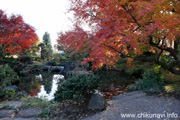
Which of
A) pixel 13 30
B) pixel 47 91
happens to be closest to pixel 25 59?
pixel 13 30

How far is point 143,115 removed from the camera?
297cm

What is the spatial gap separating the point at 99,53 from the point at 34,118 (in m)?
2.43

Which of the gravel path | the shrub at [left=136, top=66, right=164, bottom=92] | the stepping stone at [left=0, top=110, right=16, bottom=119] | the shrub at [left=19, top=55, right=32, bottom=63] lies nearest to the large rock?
the gravel path

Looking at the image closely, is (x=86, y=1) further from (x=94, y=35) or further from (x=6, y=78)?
(x=6, y=78)

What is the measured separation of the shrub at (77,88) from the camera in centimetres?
357

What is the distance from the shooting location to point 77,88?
3.64m

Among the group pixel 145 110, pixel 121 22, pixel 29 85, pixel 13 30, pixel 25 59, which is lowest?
pixel 29 85

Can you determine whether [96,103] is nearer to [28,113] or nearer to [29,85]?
[28,113]

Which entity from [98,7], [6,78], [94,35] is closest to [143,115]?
[94,35]

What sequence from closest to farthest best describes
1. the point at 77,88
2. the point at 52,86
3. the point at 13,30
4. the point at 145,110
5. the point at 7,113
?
the point at 145,110 < the point at 7,113 < the point at 77,88 < the point at 52,86 < the point at 13,30

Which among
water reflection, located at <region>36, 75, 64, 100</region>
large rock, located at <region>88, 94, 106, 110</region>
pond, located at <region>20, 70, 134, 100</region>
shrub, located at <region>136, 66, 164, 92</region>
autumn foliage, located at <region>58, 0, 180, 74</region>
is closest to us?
autumn foliage, located at <region>58, 0, 180, 74</region>

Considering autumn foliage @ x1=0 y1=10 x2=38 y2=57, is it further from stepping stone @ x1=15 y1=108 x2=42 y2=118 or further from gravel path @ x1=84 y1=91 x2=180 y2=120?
gravel path @ x1=84 y1=91 x2=180 y2=120

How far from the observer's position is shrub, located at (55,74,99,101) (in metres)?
3.57

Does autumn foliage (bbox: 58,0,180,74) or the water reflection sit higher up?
autumn foliage (bbox: 58,0,180,74)
